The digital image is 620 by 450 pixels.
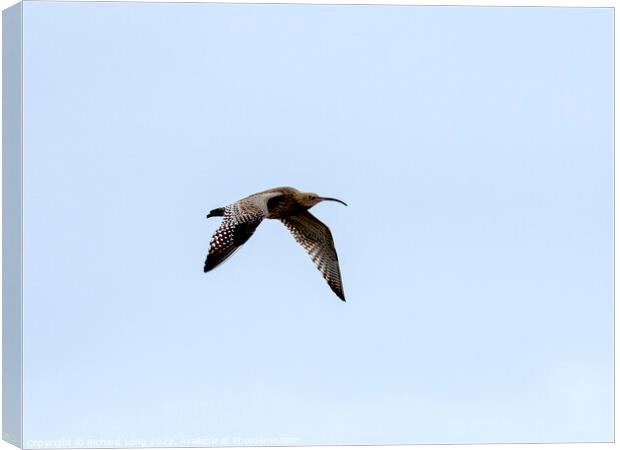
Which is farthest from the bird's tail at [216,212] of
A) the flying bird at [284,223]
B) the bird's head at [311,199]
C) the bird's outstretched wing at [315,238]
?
the bird's outstretched wing at [315,238]

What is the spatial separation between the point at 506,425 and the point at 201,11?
14.5 ft

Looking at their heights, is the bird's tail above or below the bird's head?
below

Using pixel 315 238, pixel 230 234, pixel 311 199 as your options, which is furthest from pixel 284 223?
pixel 230 234

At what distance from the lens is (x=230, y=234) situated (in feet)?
44.2

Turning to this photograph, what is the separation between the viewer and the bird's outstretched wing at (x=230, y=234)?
13.4 m

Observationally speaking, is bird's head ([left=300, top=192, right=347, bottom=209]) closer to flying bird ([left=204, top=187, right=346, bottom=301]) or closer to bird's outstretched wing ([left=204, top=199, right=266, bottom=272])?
flying bird ([left=204, top=187, right=346, bottom=301])

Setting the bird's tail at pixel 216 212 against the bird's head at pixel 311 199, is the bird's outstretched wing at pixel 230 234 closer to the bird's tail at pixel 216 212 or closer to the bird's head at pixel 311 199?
the bird's tail at pixel 216 212

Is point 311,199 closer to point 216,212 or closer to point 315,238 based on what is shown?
point 315,238

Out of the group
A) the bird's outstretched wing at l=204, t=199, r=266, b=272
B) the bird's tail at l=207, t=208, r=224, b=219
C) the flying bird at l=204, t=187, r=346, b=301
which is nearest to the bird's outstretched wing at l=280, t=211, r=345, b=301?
the flying bird at l=204, t=187, r=346, b=301

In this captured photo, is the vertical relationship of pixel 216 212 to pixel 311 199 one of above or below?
below

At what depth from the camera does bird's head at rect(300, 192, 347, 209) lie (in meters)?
14.1

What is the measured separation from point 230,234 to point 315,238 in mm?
1651

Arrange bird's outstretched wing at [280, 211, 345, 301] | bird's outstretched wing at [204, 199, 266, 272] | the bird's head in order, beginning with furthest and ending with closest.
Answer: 1. bird's outstretched wing at [280, 211, 345, 301]
2. the bird's head
3. bird's outstretched wing at [204, 199, 266, 272]

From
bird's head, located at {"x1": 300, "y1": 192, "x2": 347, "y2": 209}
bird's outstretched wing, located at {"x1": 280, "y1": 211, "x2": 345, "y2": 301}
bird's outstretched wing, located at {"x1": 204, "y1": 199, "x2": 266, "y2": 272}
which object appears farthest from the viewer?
bird's outstretched wing, located at {"x1": 280, "y1": 211, "x2": 345, "y2": 301}
